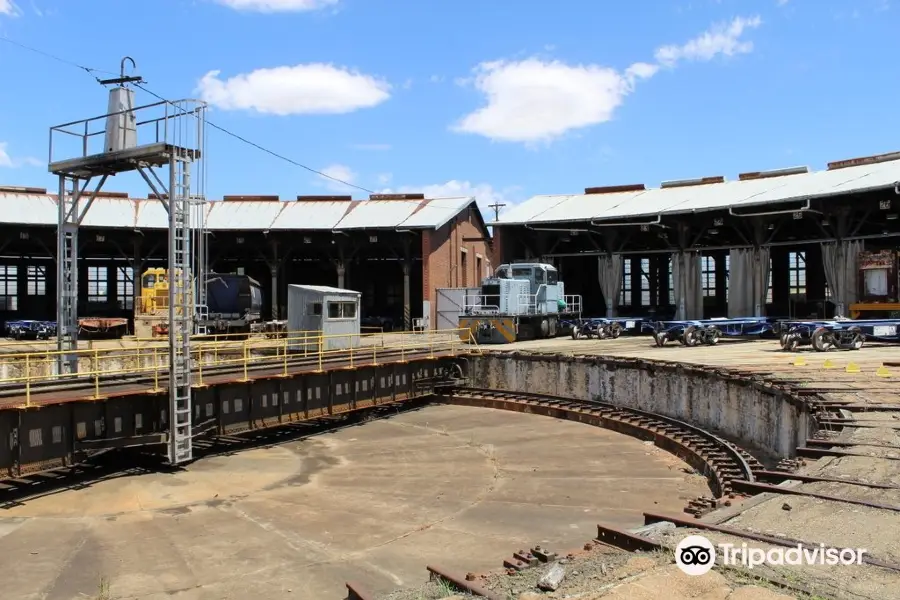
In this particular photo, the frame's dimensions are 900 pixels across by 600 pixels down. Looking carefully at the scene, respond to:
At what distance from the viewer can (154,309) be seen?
119ft

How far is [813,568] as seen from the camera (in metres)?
5.66

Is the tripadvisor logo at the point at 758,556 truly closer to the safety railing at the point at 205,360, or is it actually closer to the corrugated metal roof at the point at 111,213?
the safety railing at the point at 205,360

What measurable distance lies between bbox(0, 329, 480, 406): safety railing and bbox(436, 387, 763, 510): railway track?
3.13 m

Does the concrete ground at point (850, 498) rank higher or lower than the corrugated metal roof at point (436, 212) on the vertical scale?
lower

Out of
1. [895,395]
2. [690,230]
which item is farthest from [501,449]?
[690,230]

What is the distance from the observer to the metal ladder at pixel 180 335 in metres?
14.7

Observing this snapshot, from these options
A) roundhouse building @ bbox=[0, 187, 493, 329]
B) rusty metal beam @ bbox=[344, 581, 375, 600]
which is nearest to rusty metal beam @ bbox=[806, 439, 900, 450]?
rusty metal beam @ bbox=[344, 581, 375, 600]

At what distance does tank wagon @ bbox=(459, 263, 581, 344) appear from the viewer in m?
33.6

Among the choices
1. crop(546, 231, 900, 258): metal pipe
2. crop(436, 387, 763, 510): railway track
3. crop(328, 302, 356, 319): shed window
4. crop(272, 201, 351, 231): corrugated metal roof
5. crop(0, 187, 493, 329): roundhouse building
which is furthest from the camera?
crop(272, 201, 351, 231): corrugated metal roof

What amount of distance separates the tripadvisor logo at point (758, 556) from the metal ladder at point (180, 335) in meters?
11.8

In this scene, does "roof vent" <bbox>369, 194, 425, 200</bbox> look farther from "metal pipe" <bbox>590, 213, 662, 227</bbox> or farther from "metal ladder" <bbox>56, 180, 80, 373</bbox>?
"metal ladder" <bbox>56, 180, 80, 373</bbox>

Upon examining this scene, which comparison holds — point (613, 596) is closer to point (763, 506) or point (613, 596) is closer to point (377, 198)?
point (763, 506)

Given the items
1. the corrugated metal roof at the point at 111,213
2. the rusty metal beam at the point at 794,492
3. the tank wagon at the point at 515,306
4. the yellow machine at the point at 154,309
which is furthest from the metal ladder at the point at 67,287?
the corrugated metal roof at the point at 111,213

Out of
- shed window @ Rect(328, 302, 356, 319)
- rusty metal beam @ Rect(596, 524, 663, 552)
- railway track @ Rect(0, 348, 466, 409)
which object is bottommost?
rusty metal beam @ Rect(596, 524, 663, 552)
